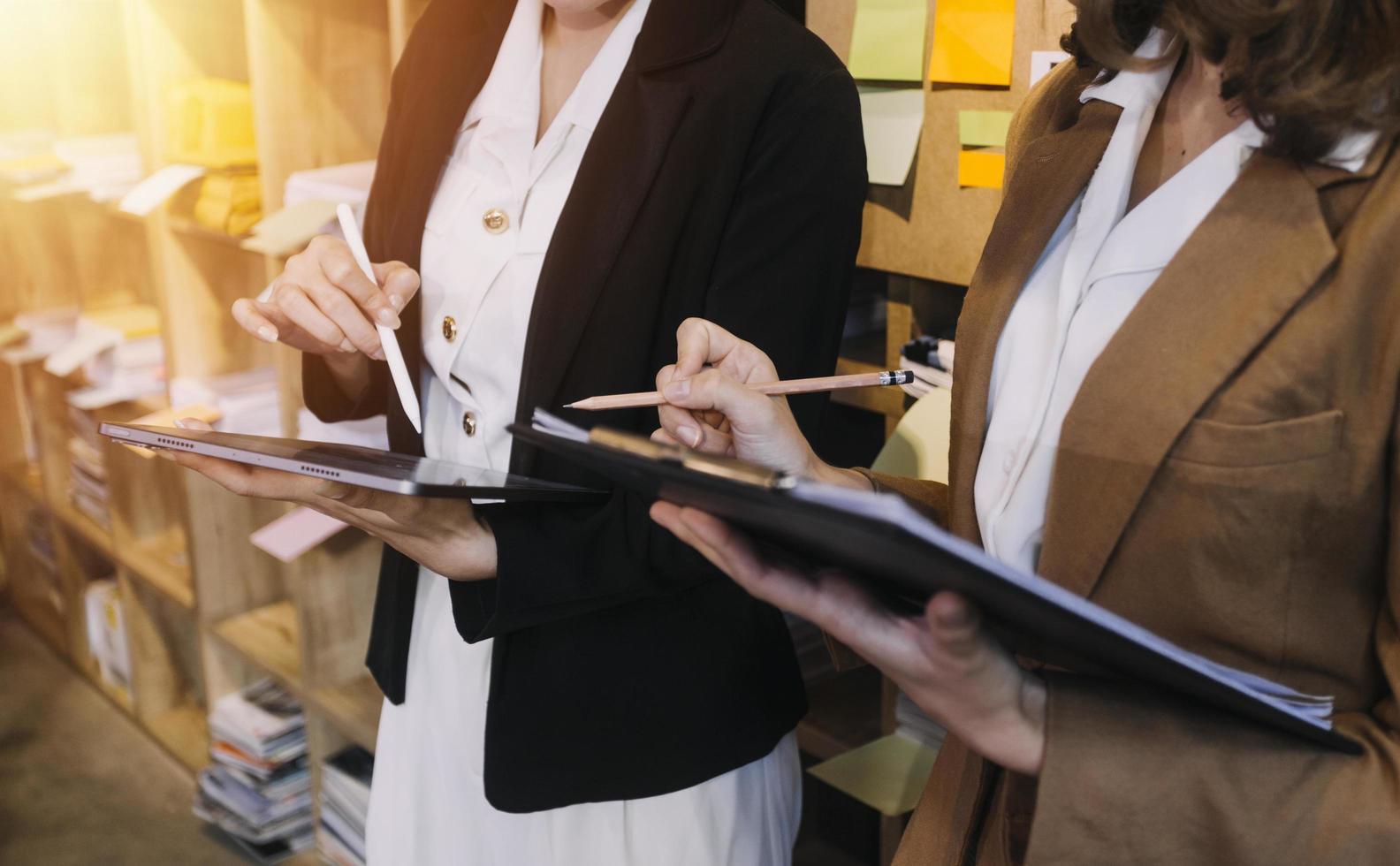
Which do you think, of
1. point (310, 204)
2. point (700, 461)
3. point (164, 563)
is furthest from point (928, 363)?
point (164, 563)

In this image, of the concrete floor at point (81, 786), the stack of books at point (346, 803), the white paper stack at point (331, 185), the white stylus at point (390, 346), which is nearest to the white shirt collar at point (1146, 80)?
the white stylus at point (390, 346)

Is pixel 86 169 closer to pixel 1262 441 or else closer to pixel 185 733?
pixel 185 733

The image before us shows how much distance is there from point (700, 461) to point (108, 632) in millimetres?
3017

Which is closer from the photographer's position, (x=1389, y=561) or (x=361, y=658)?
(x=1389, y=561)

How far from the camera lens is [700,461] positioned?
2.04 ft

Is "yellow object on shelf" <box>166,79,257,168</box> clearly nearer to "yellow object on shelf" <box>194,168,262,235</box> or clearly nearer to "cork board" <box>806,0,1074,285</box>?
"yellow object on shelf" <box>194,168,262,235</box>

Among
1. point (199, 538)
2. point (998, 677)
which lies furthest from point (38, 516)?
point (998, 677)

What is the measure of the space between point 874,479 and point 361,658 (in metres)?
1.62

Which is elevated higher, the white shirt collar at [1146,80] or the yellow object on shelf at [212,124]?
the white shirt collar at [1146,80]

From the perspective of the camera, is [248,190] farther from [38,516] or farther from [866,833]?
[38,516]

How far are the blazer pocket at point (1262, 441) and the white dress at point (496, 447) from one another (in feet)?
2.38

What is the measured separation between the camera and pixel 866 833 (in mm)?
2002

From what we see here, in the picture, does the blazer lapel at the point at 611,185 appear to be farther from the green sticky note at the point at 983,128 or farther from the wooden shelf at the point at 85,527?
the wooden shelf at the point at 85,527

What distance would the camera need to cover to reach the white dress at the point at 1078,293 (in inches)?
32.8
